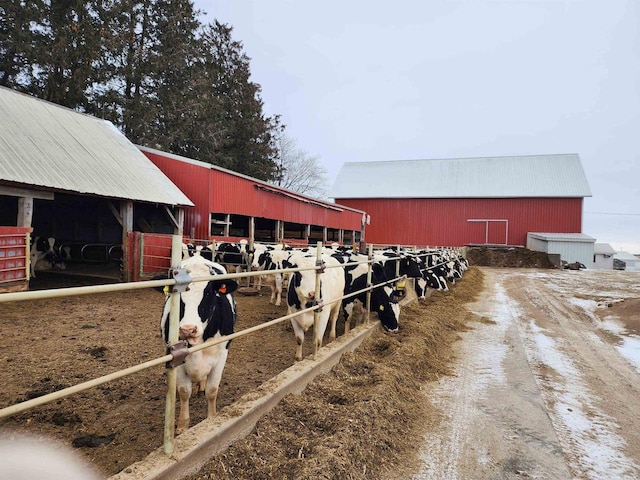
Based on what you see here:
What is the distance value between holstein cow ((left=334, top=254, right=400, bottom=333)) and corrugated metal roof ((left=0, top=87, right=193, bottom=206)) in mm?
7664

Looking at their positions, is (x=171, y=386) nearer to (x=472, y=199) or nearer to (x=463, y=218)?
(x=463, y=218)

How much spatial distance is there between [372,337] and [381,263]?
1.54 meters

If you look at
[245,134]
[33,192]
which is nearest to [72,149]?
[33,192]

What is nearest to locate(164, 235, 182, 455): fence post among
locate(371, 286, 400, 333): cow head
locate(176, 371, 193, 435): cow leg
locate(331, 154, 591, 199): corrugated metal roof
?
locate(176, 371, 193, 435): cow leg

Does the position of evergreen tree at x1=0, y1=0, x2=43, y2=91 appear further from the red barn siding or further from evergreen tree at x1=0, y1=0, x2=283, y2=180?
the red barn siding

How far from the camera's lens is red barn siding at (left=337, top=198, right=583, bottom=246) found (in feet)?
108

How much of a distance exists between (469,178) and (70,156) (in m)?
Answer: 32.6

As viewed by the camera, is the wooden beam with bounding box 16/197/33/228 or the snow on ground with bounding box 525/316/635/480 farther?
the wooden beam with bounding box 16/197/33/228

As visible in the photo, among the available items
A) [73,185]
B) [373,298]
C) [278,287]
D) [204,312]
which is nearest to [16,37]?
[73,185]

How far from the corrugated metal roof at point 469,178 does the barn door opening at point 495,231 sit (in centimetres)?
211

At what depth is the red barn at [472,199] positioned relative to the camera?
3312cm

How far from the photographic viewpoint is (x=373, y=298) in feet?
22.0

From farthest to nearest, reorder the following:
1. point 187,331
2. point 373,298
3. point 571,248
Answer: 1. point 571,248
2. point 373,298
3. point 187,331

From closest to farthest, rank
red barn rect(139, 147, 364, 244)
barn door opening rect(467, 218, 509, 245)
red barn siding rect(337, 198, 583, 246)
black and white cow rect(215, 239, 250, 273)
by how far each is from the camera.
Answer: black and white cow rect(215, 239, 250, 273), red barn rect(139, 147, 364, 244), red barn siding rect(337, 198, 583, 246), barn door opening rect(467, 218, 509, 245)
